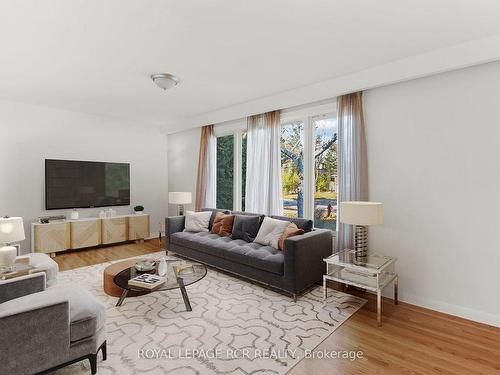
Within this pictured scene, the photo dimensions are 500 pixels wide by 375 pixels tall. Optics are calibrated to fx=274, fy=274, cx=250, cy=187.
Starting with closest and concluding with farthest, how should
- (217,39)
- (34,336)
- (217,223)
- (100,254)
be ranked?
(34,336) < (217,39) < (217,223) < (100,254)

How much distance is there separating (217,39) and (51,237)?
15.4 ft

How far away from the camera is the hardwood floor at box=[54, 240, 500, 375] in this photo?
210 centimetres

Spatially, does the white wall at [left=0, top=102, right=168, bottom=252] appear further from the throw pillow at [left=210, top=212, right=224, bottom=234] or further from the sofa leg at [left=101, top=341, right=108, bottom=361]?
the sofa leg at [left=101, top=341, right=108, bottom=361]

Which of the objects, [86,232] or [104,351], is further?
[86,232]

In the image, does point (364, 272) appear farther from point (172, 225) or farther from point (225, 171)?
point (225, 171)

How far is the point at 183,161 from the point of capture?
6.72 m

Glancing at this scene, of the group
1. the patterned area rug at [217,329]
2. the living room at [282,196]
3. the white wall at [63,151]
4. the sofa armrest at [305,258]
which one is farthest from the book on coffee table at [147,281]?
the white wall at [63,151]

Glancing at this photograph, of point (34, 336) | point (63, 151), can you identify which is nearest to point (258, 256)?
point (34, 336)

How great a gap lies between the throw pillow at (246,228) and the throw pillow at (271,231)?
19 centimetres

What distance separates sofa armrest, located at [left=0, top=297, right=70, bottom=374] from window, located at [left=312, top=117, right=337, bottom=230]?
3427mm

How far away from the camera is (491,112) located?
2783 millimetres

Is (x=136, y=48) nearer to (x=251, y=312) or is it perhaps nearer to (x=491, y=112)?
(x=251, y=312)

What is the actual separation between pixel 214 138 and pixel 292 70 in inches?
110

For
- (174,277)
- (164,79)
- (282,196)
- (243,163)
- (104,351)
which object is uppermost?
(164,79)
